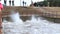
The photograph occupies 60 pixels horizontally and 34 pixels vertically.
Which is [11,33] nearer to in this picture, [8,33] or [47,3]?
[8,33]

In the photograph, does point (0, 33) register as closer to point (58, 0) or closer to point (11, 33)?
point (11, 33)

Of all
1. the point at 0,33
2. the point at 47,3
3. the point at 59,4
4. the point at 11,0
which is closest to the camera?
the point at 0,33

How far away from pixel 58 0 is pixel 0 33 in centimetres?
4212

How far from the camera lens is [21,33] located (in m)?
9.36

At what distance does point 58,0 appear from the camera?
162ft

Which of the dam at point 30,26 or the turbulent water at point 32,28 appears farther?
the dam at point 30,26

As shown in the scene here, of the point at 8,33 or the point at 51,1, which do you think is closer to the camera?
the point at 8,33

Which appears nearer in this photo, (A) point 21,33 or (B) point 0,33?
(B) point 0,33

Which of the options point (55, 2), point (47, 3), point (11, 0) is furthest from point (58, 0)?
point (11, 0)

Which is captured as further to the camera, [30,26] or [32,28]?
[30,26]

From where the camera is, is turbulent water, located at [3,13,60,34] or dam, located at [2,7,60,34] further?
dam, located at [2,7,60,34]

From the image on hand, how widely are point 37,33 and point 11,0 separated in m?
70.0

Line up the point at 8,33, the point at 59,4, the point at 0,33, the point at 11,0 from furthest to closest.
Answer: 1. the point at 11,0
2. the point at 59,4
3. the point at 8,33
4. the point at 0,33

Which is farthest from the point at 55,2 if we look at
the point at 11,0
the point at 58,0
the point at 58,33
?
the point at 58,33
